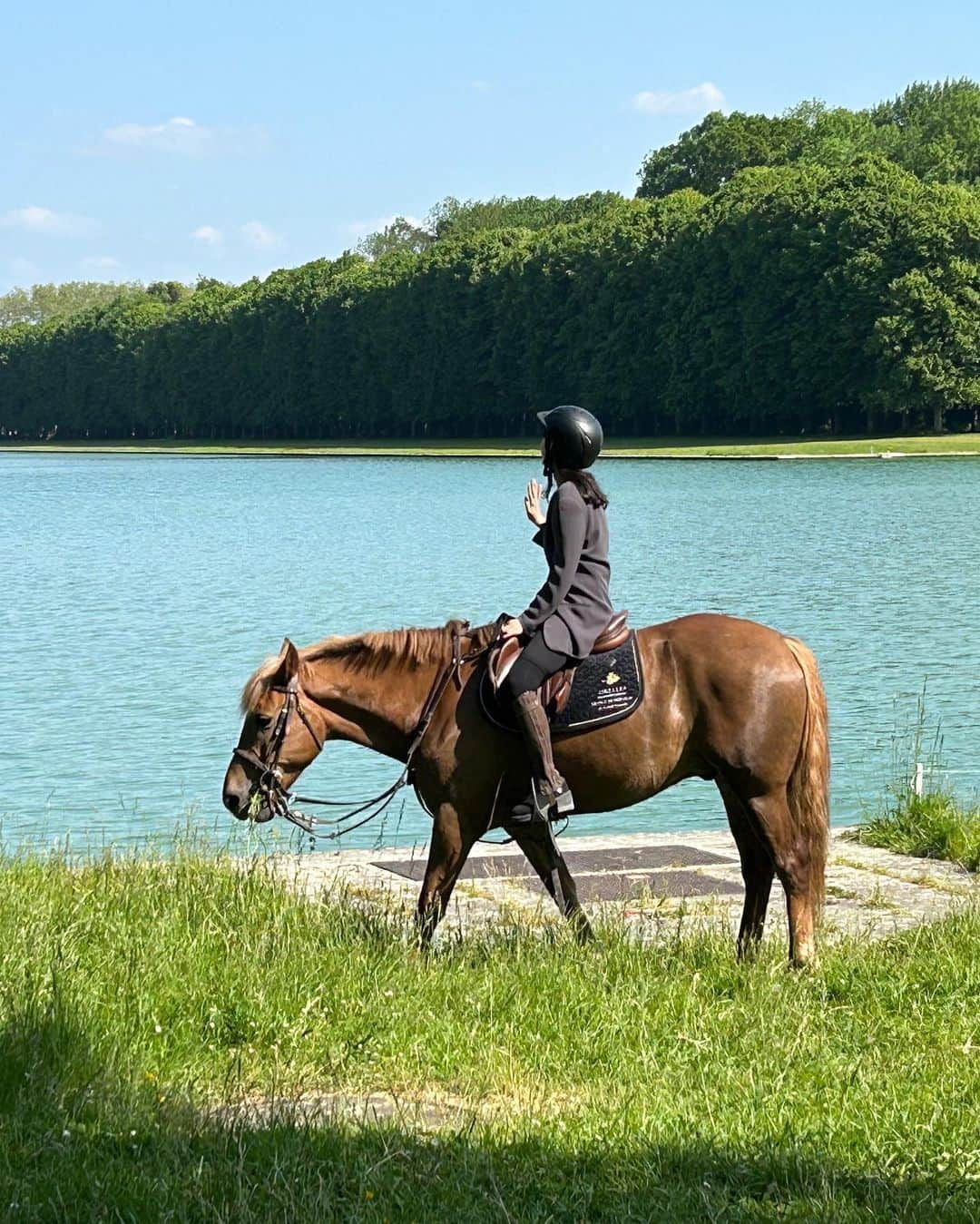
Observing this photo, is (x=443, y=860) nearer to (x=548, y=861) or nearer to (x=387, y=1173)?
(x=548, y=861)

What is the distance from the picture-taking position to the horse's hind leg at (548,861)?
919 cm

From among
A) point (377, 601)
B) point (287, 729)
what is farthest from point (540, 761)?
point (377, 601)

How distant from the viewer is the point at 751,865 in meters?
9.27

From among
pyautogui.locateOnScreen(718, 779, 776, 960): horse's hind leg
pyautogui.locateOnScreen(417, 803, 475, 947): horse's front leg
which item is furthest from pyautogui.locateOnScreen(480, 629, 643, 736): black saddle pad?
pyautogui.locateOnScreen(718, 779, 776, 960): horse's hind leg

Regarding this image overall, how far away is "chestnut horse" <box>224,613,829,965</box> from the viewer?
8.95 meters

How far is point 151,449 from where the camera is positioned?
544 ft

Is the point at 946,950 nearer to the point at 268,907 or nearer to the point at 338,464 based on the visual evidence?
the point at 268,907

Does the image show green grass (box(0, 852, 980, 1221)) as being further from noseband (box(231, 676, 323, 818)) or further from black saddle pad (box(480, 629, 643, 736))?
black saddle pad (box(480, 629, 643, 736))

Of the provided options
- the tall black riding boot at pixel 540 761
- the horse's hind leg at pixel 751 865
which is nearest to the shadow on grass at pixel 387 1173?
the tall black riding boot at pixel 540 761

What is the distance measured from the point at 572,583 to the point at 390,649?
1.07m

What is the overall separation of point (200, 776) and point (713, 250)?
→ 313 ft

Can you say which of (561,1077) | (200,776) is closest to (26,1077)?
Result: (561,1077)

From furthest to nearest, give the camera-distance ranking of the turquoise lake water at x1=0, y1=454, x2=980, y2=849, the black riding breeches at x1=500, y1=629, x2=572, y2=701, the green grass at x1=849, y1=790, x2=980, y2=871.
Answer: the turquoise lake water at x1=0, y1=454, x2=980, y2=849, the green grass at x1=849, y1=790, x2=980, y2=871, the black riding breeches at x1=500, y1=629, x2=572, y2=701

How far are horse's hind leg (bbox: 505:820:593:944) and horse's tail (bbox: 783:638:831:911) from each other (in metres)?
1.15
